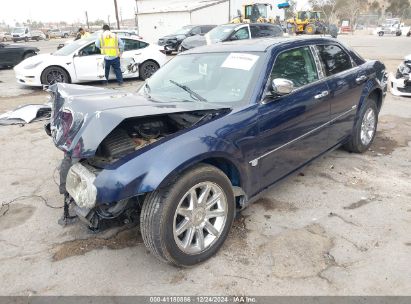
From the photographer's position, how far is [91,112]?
2871mm

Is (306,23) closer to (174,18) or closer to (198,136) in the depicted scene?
(174,18)

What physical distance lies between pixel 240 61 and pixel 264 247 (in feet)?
5.79

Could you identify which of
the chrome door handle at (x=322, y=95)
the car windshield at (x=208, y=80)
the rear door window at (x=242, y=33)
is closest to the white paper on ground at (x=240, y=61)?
the car windshield at (x=208, y=80)

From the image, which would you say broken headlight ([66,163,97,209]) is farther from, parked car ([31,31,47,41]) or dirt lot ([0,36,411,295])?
parked car ([31,31,47,41])

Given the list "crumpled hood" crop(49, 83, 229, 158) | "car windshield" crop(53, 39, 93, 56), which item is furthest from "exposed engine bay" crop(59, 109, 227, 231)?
"car windshield" crop(53, 39, 93, 56)

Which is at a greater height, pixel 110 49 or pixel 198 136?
pixel 110 49

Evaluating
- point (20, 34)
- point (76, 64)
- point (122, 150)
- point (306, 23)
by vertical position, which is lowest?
point (122, 150)

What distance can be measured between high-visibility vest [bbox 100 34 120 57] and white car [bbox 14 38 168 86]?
653 millimetres

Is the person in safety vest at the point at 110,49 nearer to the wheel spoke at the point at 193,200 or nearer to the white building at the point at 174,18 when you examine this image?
the wheel spoke at the point at 193,200

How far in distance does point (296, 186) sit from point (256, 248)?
1360 mm

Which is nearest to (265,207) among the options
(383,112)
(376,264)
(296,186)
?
(296,186)

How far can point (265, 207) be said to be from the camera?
392 cm

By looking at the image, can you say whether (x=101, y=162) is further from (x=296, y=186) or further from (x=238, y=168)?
(x=296, y=186)

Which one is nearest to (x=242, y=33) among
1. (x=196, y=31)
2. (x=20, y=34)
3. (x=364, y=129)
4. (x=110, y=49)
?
(x=110, y=49)
